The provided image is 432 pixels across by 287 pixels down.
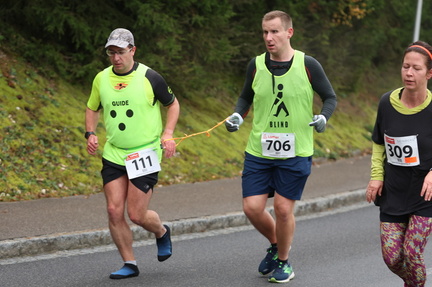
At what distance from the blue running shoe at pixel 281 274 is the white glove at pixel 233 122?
1.17 meters

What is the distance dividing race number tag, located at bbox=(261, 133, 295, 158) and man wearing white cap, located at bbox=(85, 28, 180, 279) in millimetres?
764

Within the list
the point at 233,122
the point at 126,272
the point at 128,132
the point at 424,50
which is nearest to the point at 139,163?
the point at 128,132

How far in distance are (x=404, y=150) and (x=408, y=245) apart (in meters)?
0.61

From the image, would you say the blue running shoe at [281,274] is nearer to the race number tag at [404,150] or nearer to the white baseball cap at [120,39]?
the race number tag at [404,150]

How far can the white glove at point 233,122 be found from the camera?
6674 millimetres

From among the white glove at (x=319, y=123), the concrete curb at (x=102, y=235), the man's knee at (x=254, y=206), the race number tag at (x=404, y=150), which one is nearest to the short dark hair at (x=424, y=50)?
the race number tag at (x=404, y=150)

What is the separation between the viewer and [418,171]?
556cm

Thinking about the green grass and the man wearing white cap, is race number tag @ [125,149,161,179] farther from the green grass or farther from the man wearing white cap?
the green grass

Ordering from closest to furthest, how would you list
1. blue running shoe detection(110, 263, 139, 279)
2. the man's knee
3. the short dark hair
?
the short dark hair
the man's knee
blue running shoe detection(110, 263, 139, 279)

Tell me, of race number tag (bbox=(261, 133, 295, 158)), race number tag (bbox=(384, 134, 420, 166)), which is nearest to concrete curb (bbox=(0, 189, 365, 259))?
race number tag (bbox=(261, 133, 295, 158))

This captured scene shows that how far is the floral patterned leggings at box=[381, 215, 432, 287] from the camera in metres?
5.47

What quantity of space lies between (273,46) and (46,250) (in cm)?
293

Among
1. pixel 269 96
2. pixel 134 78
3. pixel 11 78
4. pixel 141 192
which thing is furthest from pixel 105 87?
pixel 11 78

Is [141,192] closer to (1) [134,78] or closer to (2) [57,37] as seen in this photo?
(1) [134,78]
